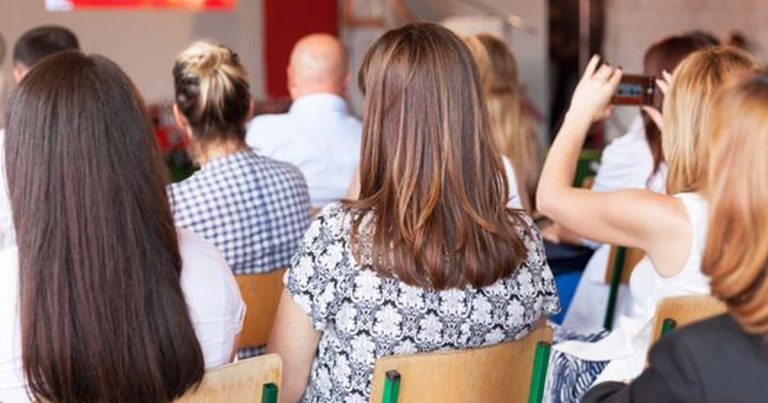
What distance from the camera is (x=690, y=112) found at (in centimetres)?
238

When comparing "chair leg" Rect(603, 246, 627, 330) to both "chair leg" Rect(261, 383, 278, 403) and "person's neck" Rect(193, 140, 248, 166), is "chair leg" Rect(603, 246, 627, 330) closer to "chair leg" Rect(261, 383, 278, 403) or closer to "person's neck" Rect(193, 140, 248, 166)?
"person's neck" Rect(193, 140, 248, 166)

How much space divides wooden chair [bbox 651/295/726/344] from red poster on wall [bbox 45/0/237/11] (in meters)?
6.72

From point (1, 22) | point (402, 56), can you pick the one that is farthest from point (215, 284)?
point (1, 22)

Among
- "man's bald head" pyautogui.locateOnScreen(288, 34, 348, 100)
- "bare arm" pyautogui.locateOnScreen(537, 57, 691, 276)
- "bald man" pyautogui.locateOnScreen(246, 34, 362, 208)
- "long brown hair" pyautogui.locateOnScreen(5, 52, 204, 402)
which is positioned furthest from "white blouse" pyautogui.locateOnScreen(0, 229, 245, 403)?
"man's bald head" pyautogui.locateOnScreen(288, 34, 348, 100)

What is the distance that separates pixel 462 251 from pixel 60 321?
2.45 feet

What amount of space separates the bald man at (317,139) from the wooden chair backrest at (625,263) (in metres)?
1.22

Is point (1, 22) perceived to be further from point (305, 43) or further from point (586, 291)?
point (586, 291)

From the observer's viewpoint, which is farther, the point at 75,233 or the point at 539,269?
the point at 539,269

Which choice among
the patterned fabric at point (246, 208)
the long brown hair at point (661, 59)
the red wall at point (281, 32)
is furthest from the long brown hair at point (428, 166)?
the red wall at point (281, 32)

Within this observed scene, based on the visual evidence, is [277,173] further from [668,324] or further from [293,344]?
[668,324]

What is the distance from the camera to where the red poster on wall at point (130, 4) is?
316 inches

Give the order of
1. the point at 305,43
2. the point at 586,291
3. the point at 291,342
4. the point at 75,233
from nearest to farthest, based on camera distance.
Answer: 1. the point at 75,233
2. the point at 291,342
3. the point at 586,291
4. the point at 305,43

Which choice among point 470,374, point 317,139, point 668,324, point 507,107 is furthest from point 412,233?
point 507,107

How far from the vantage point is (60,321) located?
1.70m
